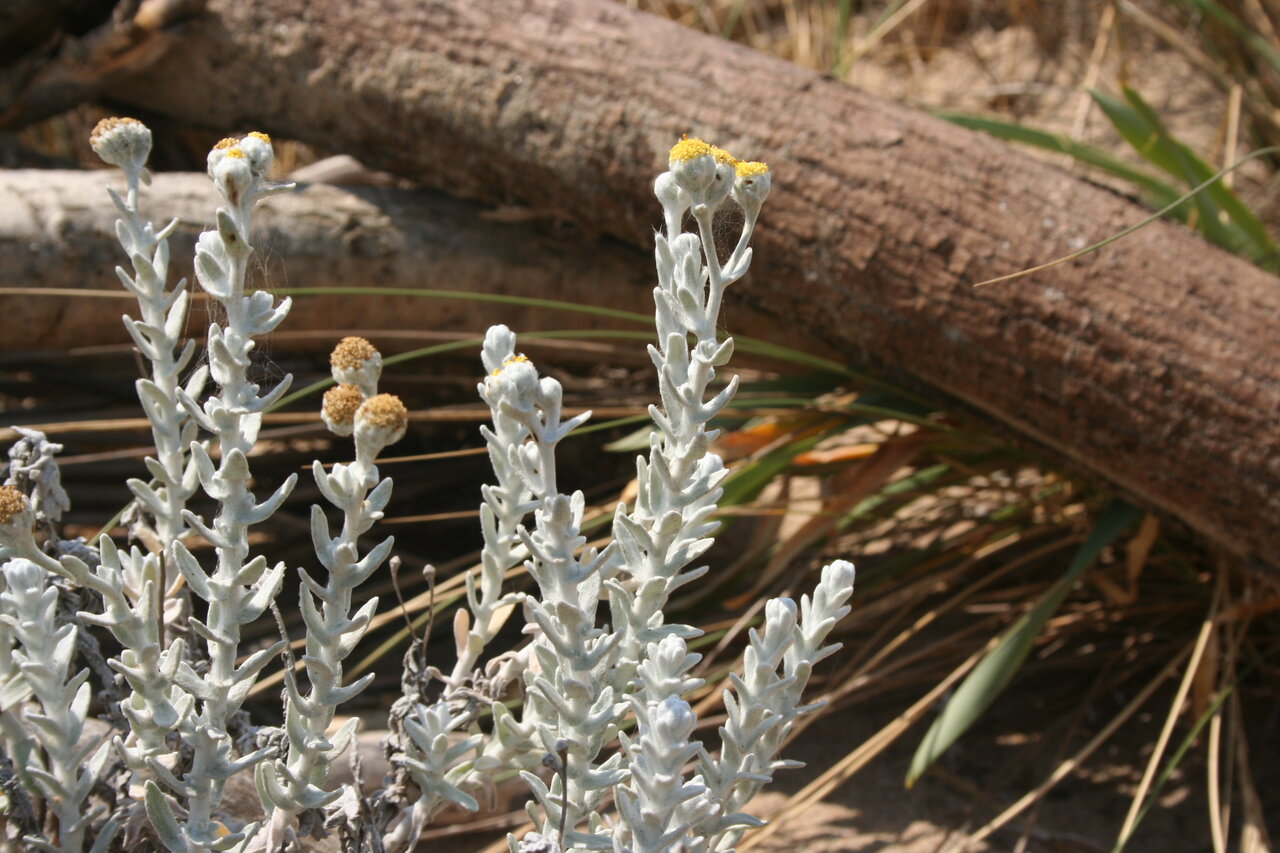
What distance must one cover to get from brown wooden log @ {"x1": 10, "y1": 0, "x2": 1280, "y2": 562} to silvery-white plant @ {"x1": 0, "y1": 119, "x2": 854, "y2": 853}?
2.77ft

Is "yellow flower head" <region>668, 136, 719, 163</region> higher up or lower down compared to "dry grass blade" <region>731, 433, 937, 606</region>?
higher up

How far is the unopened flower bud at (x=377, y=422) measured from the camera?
2.30 ft

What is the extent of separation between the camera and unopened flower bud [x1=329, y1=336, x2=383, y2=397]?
763 millimetres

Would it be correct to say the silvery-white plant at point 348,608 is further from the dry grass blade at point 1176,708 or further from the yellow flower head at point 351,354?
the dry grass blade at point 1176,708

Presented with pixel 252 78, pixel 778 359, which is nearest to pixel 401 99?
pixel 252 78

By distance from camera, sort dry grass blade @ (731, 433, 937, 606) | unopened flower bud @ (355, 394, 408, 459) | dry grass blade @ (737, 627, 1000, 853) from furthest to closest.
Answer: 1. dry grass blade @ (731, 433, 937, 606)
2. dry grass blade @ (737, 627, 1000, 853)
3. unopened flower bud @ (355, 394, 408, 459)

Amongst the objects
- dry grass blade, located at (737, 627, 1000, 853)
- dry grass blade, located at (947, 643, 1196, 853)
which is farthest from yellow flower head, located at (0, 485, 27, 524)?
dry grass blade, located at (947, 643, 1196, 853)

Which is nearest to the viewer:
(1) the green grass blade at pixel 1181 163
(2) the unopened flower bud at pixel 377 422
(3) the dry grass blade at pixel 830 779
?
(2) the unopened flower bud at pixel 377 422

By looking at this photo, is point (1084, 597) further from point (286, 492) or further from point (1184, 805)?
point (286, 492)

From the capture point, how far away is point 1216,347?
149 cm

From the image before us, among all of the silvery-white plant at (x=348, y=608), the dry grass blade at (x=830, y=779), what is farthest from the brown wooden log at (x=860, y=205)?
the silvery-white plant at (x=348, y=608)

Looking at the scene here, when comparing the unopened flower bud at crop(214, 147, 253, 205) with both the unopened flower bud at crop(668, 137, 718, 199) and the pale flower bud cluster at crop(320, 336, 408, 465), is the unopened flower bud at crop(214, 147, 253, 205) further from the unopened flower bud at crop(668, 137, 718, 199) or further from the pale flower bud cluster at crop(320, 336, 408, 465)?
the unopened flower bud at crop(668, 137, 718, 199)

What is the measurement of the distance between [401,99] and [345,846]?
4.26ft

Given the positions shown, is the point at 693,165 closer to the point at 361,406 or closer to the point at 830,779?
the point at 361,406
